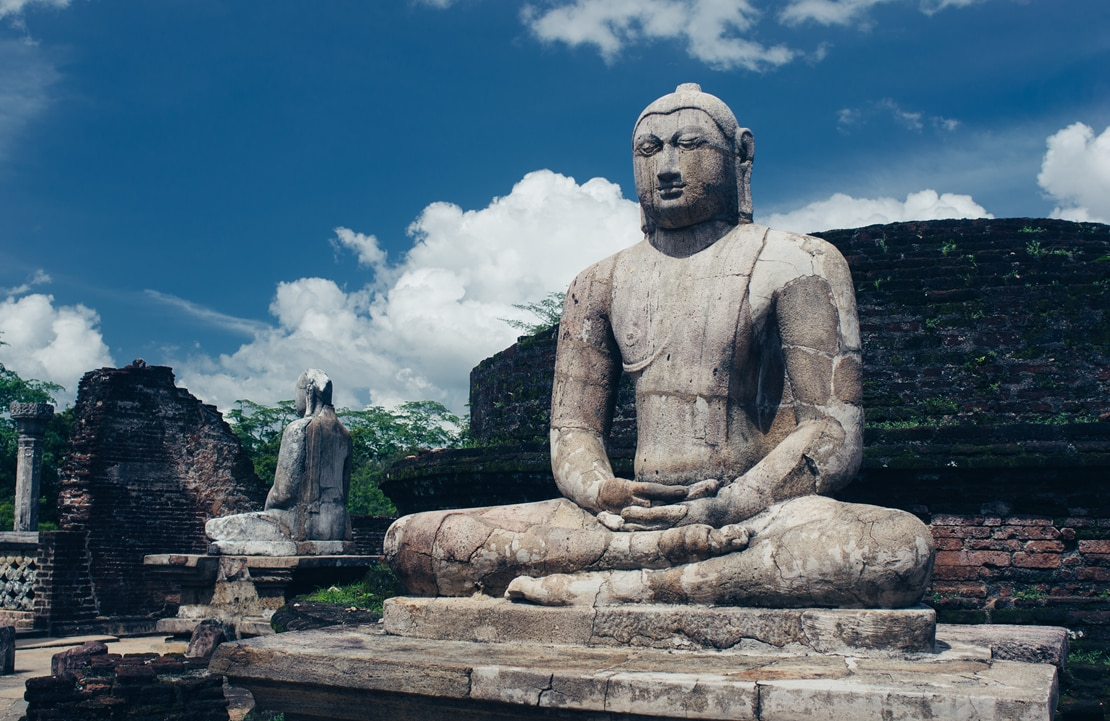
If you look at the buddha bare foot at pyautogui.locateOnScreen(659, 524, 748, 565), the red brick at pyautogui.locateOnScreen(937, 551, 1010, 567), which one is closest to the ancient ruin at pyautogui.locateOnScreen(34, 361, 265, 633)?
the red brick at pyautogui.locateOnScreen(937, 551, 1010, 567)

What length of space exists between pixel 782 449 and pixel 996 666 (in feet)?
2.97

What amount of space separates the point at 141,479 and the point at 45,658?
16.3ft

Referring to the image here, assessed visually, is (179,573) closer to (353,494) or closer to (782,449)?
(782,449)

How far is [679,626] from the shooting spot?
110 inches

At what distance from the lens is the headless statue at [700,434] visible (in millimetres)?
2809

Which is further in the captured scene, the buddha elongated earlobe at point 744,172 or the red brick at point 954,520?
the red brick at point 954,520

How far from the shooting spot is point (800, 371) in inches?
129

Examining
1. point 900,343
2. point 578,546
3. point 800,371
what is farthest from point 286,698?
point 900,343

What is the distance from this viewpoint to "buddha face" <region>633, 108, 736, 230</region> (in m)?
3.50

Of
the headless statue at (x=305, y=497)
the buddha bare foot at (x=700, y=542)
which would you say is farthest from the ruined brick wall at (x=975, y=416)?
the buddha bare foot at (x=700, y=542)

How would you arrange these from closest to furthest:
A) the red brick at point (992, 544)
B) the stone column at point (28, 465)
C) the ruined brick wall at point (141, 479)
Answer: the red brick at point (992, 544)
the ruined brick wall at point (141, 479)
the stone column at point (28, 465)

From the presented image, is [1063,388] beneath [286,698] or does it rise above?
above

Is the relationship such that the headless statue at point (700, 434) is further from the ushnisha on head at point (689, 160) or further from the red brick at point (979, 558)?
the red brick at point (979, 558)

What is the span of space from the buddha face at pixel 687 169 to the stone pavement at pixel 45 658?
16.7 ft
